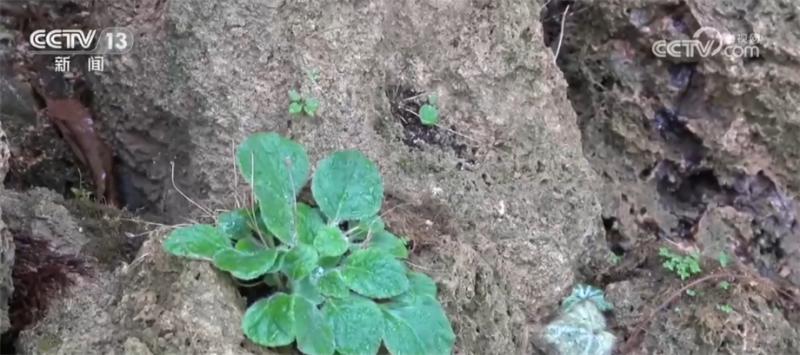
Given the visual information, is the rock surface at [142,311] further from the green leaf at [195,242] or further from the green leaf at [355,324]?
the green leaf at [355,324]

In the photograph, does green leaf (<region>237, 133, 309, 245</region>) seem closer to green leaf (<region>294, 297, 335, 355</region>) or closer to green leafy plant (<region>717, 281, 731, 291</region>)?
green leaf (<region>294, 297, 335, 355</region>)

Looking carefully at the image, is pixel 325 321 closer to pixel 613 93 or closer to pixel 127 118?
pixel 127 118

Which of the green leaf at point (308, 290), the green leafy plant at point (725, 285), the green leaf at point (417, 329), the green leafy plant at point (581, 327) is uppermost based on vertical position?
the green leaf at point (308, 290)

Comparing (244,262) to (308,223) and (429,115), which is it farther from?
(429,115)

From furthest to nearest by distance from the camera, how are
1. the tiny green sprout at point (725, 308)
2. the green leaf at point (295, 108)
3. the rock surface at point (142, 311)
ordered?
the tiny green sprout at point (725, 308) → the green leaf at point (295, 108) → the rock surface at point (142, 311)

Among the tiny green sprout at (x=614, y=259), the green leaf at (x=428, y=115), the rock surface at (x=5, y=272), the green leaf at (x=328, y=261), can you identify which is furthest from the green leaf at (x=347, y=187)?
the tiny green sprout at (x=614, y=259)

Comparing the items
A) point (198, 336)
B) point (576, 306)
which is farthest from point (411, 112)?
point (198, 336)
